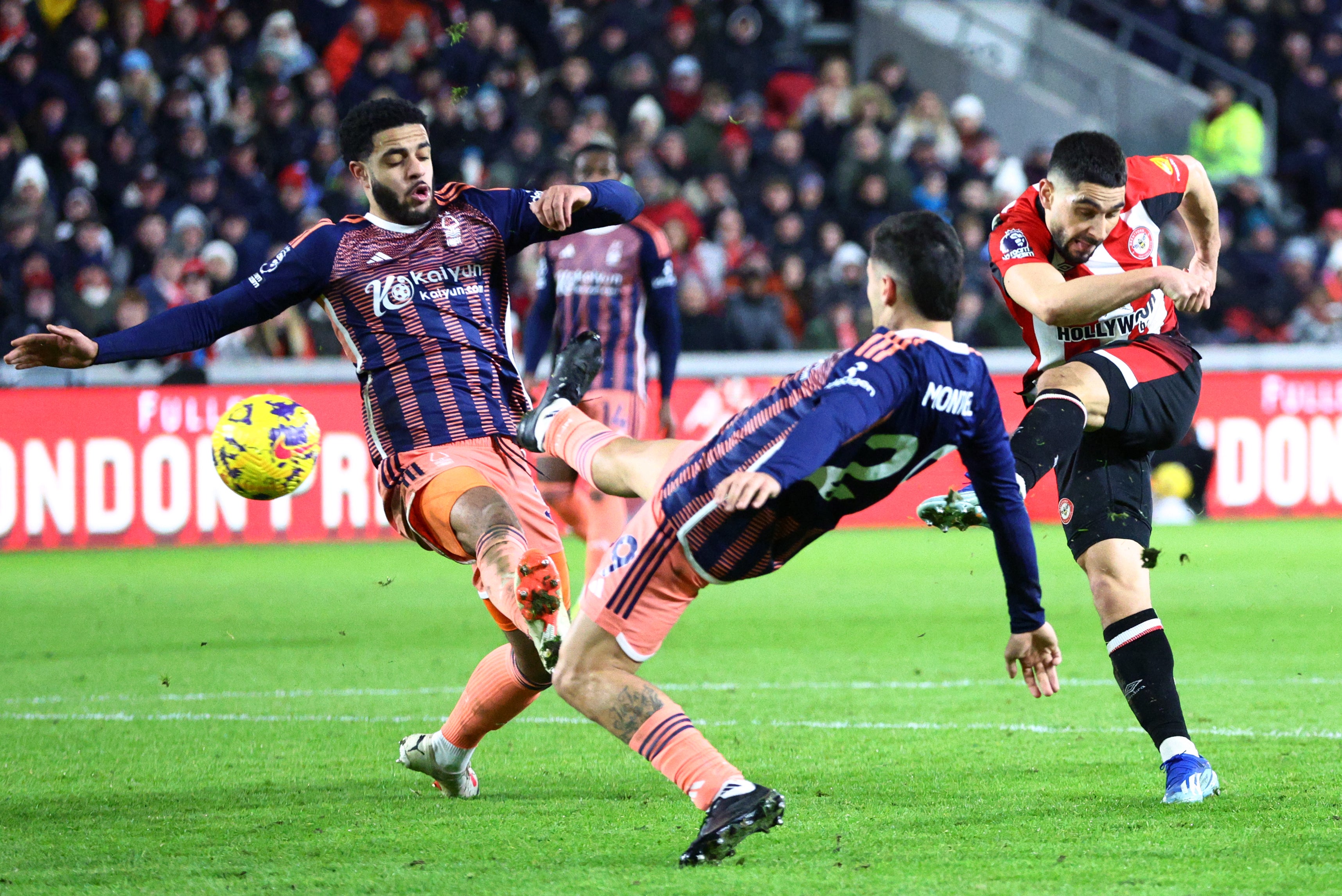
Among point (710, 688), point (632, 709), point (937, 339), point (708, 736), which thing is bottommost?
point (710, 688)

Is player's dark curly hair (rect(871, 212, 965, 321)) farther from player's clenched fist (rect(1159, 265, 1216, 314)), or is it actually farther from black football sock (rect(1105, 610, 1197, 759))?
black football sock (rect(1105, 610, 1197, 759))

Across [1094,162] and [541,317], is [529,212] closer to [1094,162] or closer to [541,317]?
[1094,162]

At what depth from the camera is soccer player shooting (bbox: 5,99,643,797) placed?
5.16 m

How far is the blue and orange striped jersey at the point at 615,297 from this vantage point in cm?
950

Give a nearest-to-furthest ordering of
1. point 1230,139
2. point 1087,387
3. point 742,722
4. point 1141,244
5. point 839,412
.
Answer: point 839,412, point 1087,387, point 1141,244, point 742,722, point 1230,139

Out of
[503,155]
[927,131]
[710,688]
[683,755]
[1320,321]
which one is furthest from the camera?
[927,131]

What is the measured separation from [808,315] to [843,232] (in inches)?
61.3

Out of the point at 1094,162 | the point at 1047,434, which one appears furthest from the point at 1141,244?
the point at 1047,434

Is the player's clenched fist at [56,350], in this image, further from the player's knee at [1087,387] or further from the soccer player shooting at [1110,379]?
the player's knee at [1087,387]

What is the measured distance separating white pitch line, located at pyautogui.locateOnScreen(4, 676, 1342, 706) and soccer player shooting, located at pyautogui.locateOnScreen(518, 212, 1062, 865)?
3004 mm

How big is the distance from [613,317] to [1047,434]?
495cm

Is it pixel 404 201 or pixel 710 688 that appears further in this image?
pixel 710 688

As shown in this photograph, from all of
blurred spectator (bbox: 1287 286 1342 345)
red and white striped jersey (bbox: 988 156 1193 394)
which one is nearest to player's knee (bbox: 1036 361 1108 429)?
red and white striped jersey (bbox: 988 156 1193 394)

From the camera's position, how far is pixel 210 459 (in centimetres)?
1223
